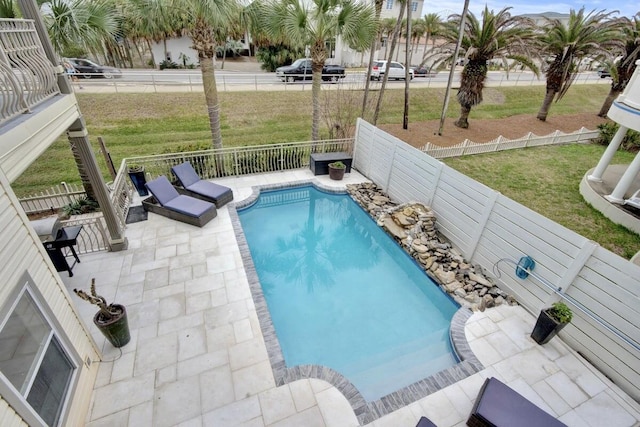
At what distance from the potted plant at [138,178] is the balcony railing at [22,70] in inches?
159

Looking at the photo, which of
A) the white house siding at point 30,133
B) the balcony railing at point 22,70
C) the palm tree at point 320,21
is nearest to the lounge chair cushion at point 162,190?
the white house siding at point 30,133

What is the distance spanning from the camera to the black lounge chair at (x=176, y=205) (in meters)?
7.72

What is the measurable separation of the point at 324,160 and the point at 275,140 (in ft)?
13.9

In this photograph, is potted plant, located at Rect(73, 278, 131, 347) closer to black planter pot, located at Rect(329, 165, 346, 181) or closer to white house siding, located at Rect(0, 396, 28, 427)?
white house siding, located at Rect(0, 396, 28, 427)

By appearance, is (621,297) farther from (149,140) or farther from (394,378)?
(149,140)

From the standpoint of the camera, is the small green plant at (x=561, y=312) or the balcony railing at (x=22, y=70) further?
the small green plant at (x=561, y=312)

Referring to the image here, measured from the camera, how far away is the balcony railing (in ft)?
11.3

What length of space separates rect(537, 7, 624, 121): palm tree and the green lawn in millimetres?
4262

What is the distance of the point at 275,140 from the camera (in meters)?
13.9

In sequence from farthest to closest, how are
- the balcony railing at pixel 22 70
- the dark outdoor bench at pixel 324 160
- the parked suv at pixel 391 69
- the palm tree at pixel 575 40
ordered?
the parked suv at pixel 391 69 < the palm tree at pixel 575 40 < the dark outdoor bench at pixel 324 160 < the balcony railing at pixel 22 70

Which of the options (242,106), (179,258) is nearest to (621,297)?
(179,258)

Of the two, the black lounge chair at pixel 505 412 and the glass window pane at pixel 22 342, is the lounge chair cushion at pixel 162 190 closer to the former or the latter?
the glass window pane at pixel 22 342

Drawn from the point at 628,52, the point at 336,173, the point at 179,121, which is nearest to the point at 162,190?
the point at 336,173

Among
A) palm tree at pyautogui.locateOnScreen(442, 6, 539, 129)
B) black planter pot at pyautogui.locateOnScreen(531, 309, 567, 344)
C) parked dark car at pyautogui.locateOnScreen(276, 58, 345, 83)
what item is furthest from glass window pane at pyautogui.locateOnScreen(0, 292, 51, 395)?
parked dark car at pyautogui.locateOnScreen(276, 58, 345, 83)
